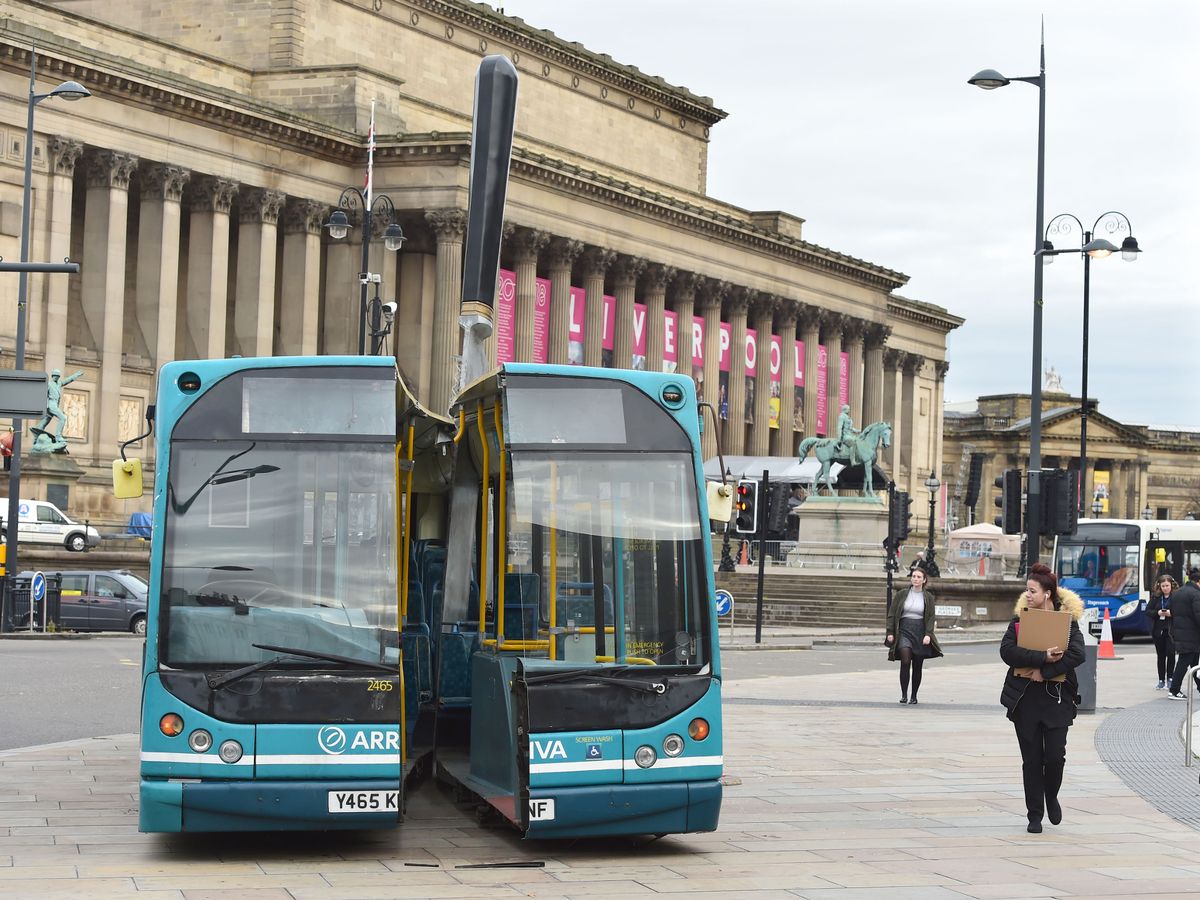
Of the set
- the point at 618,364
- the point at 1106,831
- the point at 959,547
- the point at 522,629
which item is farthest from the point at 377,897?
the point at 959,547

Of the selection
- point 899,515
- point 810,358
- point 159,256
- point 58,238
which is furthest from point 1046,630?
point 810,358

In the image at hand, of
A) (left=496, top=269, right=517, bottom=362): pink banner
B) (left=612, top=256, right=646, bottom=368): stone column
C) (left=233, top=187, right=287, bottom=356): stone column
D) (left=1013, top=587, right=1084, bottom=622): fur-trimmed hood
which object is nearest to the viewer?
(left=1013, top=587, right=1084, bottom=622): fur-trimmed hood

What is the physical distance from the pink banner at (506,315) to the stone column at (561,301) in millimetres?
2858

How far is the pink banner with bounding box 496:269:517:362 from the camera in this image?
72.4 meters

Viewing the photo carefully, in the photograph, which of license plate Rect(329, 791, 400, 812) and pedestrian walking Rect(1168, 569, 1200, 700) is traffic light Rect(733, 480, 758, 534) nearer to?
pedestrian walking Rect(1168, 569, 1200, 700)

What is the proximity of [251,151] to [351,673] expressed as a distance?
2187 inches

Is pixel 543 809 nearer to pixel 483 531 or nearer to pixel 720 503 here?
pixel 483 531

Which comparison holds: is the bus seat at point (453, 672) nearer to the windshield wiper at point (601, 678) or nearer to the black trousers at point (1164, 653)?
the windshield wiper at point (601, 678)

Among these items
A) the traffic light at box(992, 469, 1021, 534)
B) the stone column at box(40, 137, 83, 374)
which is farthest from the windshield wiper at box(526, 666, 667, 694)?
the stone column at box(40, 137, 83, 374)

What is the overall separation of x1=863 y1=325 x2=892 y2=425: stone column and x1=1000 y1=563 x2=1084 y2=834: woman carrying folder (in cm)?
8866

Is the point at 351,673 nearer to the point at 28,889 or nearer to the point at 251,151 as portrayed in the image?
the point at 28,889

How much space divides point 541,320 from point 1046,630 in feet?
209

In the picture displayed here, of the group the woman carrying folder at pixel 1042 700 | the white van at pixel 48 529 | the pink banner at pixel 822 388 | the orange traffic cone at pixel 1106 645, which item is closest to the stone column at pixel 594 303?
the pink banner at pixel 822 388

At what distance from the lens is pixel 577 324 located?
7850cm
